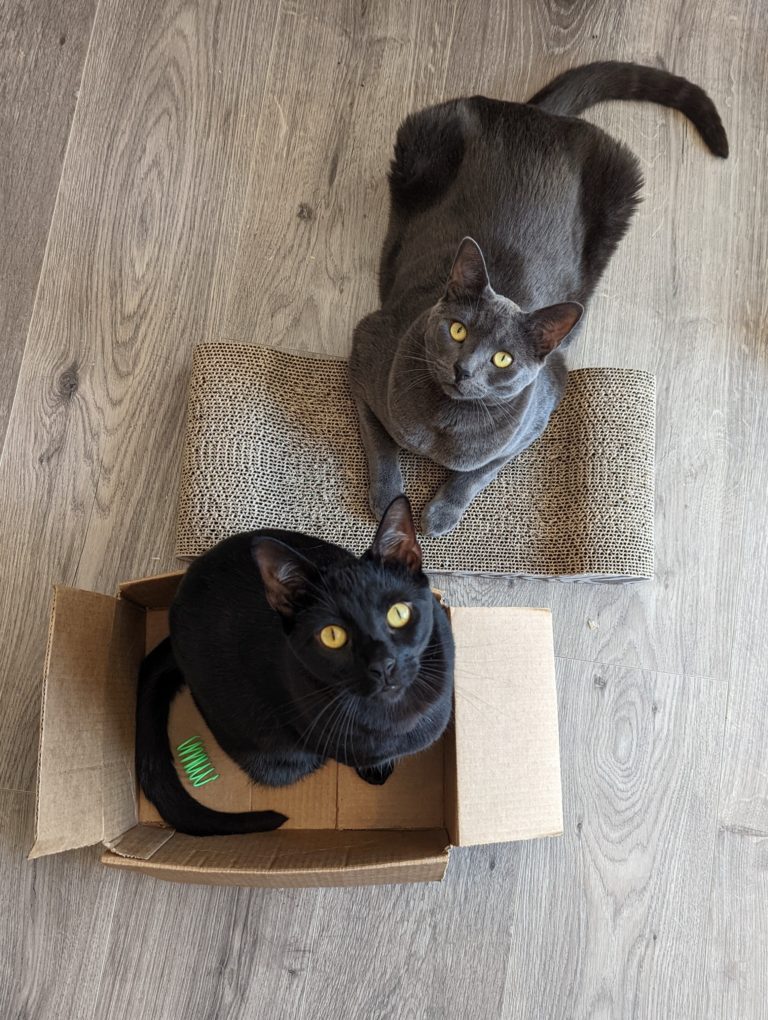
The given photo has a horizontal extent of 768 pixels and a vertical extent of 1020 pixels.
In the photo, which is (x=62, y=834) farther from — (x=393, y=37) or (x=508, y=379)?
(x=393, y=37)

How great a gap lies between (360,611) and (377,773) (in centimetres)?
50

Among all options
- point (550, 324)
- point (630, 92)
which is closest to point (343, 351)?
point (550, 324)

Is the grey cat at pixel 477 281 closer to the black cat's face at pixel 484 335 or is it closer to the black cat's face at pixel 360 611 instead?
the black cat's face at pixel 484 335

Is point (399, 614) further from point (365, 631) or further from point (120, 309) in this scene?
point (120, 309)

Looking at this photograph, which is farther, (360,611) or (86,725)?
(86,725)

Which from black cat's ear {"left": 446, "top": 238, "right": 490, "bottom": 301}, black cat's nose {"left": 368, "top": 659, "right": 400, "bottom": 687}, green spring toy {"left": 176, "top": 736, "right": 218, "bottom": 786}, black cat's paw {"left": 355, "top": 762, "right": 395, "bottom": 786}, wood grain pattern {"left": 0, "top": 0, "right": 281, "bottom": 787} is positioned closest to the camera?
black cat's nose {"left": 368, "top": 659, "right": 400, "bottom": 687}

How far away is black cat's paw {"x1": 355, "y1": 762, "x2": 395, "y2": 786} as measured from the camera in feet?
3.93

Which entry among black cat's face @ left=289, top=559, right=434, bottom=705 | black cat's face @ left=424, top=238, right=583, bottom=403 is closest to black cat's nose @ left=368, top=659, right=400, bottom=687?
black cat's face @ left=289, top=559, right=434, bottom=705

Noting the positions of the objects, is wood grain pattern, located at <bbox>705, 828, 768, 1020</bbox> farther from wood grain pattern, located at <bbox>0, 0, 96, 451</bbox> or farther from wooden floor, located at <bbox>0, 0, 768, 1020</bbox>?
wood grain pattern, located at <bbox>0, 0, 96, 451</bbox>

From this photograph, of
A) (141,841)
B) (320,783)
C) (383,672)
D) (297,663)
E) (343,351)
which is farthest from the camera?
(343,351)

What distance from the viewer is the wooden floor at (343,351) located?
1335 mm

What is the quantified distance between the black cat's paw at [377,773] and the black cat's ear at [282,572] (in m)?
0.45

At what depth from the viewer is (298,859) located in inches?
42.9

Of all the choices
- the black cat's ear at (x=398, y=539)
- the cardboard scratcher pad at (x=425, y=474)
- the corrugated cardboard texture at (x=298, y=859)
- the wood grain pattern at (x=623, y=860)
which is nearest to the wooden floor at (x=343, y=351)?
the wood grain pattern at (x=623, y=860)
